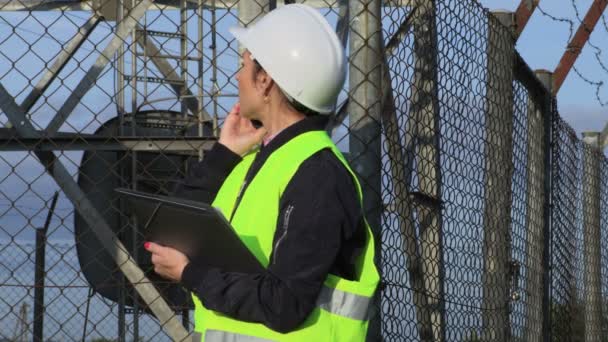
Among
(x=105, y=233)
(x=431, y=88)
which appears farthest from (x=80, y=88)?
(x=431, y=88)

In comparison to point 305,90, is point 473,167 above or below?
above

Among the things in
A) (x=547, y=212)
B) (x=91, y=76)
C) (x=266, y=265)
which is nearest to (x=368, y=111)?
(x=266, y=265)

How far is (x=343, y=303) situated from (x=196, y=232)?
1.41 ft

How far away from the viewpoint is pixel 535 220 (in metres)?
7.08

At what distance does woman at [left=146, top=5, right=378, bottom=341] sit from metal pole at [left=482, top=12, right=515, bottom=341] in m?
2.59

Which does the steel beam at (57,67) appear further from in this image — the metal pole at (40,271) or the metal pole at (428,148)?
the metal pole at (428,148)

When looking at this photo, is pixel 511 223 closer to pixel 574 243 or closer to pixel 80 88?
pixel 574 243

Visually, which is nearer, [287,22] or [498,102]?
[287,22]

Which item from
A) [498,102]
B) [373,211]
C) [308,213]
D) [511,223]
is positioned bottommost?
[308,213]

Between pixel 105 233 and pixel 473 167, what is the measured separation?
6.35 feet

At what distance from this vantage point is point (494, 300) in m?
6.07

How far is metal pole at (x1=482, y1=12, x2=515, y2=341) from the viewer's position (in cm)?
594

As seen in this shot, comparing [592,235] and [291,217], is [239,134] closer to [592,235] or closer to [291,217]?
[291,217]

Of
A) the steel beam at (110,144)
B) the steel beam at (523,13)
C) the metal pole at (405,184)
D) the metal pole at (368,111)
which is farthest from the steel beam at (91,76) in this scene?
the metal pole at (368,111)
